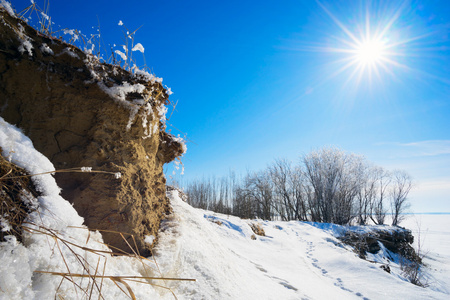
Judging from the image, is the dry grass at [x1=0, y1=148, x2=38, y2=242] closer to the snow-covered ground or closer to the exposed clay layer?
the snow-covered ground

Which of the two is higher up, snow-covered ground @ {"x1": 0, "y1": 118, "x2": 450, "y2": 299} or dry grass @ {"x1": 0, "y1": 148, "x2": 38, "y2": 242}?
dry grass @ {"x1": 0, "y1": 148, "x2": 38, "y2": 242}

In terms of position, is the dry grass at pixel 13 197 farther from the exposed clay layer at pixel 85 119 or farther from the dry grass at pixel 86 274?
the exposed clay layer at pixel 85 119

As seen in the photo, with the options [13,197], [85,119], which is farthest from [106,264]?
[85,119]

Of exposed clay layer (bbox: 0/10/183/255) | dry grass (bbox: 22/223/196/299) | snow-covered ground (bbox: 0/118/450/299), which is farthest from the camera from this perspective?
exposed clay layer (bbox: 0/10/183/255)

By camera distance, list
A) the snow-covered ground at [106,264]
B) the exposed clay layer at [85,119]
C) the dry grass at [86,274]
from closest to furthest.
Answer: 1. the dry grass at [86,274]
2. the snow-covered ground at [106,264]
3. the exposed clay layer at [85,119]

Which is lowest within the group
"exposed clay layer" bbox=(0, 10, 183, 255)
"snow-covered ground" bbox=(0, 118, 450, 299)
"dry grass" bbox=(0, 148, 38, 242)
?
"snow-covered ground" bbox=(0, 118, 450, 299)

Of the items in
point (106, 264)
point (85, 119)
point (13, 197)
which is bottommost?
point (106, 264)

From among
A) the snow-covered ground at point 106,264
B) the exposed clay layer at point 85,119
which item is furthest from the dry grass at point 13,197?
the exposed clay layer at point 85,119

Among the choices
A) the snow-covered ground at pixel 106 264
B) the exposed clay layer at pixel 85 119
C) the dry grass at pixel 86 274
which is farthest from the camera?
the exposed clay layer at pixel 85 119

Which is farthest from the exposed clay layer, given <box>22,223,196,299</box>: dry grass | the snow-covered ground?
<box>22,223,196,299</box>: dry grass

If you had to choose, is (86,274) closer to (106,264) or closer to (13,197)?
(106,264)

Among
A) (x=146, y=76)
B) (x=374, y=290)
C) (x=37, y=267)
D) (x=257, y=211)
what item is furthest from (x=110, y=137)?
(x=257, y=211)

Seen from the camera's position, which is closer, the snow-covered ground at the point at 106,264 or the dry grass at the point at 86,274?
the dry grass at the point at 86,274

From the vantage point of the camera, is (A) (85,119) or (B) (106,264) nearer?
(B) (106,264)
